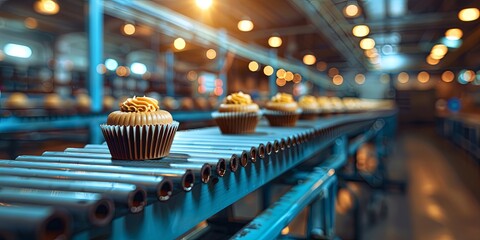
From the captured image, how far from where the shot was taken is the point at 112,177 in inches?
28.0

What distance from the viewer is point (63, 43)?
11.3 metres

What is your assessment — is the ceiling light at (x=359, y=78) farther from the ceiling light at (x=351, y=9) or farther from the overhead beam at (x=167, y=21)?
the overhead beam at (x=167, y=21)

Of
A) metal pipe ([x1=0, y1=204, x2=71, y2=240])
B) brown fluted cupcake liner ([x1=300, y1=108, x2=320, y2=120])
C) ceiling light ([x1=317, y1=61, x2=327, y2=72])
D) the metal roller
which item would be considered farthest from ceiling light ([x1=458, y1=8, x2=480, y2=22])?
ceiling light ([x1=317, y1=61, x2=327, y2=72])

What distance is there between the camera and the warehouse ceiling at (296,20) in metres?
7.91

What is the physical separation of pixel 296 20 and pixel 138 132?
9.09 metres

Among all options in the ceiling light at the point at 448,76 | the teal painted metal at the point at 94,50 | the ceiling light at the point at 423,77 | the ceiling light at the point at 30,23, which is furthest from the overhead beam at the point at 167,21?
the ceiling light at the point at 448,76

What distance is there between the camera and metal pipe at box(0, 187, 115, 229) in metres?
0.51

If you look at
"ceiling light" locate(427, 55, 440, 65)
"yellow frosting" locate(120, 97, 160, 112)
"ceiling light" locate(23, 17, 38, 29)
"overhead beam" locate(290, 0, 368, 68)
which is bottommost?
"yellow frosting" locate(120, 97, 160, 112)

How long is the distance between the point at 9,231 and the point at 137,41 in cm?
1278

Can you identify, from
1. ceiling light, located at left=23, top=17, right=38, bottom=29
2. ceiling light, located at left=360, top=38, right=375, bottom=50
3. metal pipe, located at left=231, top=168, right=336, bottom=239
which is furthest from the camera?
ceiling light, located at left=360, top=38, right=375, bottom=50

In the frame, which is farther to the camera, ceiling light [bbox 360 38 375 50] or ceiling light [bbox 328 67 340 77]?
ceiling light [bbox 328 67 340 77]

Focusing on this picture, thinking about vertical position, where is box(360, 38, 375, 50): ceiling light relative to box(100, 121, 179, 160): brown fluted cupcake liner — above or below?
above

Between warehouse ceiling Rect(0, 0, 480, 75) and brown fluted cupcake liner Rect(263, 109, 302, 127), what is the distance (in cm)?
398

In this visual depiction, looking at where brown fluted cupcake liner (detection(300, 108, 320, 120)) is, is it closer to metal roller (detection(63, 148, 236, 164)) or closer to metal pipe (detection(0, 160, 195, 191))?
metal roller (detection(63, 148, 236, 164))
